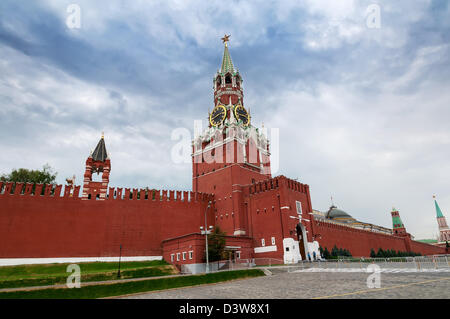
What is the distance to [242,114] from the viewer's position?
48.8m

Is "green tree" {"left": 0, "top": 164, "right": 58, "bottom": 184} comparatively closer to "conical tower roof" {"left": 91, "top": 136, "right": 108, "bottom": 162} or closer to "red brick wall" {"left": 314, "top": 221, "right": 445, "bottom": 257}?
"conical tower roof" {"left": 91, "top": 136, "right": 108, "bottom": 162}

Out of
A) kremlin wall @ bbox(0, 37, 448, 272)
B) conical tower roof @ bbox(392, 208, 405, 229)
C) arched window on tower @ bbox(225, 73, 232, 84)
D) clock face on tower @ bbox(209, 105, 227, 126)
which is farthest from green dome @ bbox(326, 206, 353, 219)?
arched window on tower @ bbox(225, 73, 232, 84)

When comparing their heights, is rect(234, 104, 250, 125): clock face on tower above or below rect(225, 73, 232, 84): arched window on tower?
below

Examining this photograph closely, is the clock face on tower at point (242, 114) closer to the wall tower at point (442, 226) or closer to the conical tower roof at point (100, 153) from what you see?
the conical tower roof at point (100, 153)

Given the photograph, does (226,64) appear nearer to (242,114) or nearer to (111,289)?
(242,114)

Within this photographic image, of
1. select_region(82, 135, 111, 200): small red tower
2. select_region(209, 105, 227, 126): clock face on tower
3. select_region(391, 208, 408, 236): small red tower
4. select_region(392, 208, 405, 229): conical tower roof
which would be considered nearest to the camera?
select_region(82, 135, 111, 200): small red tower

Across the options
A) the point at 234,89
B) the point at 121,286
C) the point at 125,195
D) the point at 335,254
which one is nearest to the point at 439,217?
the point at 335,254

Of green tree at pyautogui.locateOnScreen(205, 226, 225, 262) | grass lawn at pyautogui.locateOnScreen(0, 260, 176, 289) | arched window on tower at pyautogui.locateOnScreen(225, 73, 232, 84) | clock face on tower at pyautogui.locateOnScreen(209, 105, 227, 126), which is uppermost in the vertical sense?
arched window on tower at pyautogui.locateOnScreen(225, 73, 232, 84)

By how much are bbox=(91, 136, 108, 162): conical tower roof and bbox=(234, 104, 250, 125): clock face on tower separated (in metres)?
20.1

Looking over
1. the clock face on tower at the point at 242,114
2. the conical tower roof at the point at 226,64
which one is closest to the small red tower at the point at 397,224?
the clock face on tower at the point at 242,114

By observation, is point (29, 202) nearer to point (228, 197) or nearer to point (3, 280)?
point (3, 280)

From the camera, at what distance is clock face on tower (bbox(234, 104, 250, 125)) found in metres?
47.6

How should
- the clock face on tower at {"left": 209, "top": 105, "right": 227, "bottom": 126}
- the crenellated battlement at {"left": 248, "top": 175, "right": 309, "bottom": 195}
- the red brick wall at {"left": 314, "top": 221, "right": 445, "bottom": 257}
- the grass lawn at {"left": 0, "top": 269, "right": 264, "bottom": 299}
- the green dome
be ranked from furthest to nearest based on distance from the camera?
1. the green dome
2. the clock face on tower at {"left": 209, "top": 105, "right": 227, "bottom": 126}
3. the red brick wall at {"left": 314, "top": 221, "right": 445, "bottom": 257}
4. the crenellated battlement at {"left": 248, "top": 175, "right": 309, "bottom": 195}
5. the grass lawn at {"left": 0, "top": 269, "right": 264, "bottom": 299}

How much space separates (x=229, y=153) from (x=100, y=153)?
17291 millimetres
